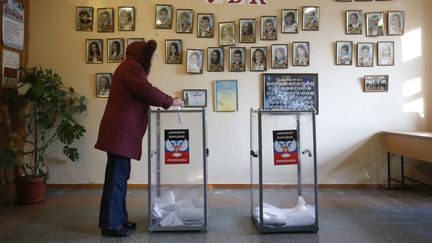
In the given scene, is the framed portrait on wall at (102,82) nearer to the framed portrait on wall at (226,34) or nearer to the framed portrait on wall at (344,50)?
the framed portrait on wall at (226,34)

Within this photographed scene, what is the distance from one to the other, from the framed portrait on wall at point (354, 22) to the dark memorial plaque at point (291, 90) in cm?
69

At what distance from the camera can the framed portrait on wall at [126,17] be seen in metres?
3.73

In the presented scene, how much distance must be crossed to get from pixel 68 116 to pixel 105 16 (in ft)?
4.25

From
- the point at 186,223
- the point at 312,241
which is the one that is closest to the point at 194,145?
the point at 186,223

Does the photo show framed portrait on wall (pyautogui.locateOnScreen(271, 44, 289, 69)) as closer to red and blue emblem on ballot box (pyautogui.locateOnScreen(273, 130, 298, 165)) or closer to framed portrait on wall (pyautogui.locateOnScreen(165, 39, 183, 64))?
framed portrait on wall (pyautogui.locateOnScreen(165, 39, 183, 64))

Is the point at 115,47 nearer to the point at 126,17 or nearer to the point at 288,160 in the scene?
the point at 126,17

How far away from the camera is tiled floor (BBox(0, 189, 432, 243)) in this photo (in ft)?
7.34

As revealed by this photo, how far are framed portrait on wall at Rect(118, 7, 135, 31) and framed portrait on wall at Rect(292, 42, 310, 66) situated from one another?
1996 millimetres

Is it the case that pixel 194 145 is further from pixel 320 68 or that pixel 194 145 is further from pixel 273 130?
pixel 320 68

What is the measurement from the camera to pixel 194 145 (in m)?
2.36

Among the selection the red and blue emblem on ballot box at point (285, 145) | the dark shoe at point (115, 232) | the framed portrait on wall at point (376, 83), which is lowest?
the dark shoe at point (115, 232)

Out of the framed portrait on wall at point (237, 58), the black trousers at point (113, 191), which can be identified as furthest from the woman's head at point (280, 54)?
the black trousers at point (113, 191)

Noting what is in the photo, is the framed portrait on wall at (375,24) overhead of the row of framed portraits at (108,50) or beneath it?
overhead

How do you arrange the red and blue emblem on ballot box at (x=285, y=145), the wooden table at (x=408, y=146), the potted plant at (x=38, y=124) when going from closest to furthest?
the red and blue emblem on ballot box at (x=285, y=145)
the wooden table at (x=408, y=146)
the potted plant at (x=38, y=124)
